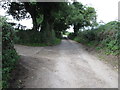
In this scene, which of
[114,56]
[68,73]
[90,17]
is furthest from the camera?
[90,17]

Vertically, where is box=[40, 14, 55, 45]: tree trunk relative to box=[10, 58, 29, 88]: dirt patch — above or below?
above

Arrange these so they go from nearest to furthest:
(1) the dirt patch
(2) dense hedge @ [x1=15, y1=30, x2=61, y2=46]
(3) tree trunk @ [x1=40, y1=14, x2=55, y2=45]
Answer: (1) the dirt patch → (2) dense hedge @ [x1=15, y1=30, x2=61, y2=46] → (3) tree trunk @ [x1=40, y1=14, x2=55, y2=45]

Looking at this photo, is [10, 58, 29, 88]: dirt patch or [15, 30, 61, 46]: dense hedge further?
[15, 30, 61, 46]: dense hedge

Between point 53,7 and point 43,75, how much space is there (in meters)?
11.1

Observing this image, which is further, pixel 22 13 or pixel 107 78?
pixel 22 13

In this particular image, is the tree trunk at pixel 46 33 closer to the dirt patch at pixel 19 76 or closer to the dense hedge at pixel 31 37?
the dense hedge at pixel 31 37

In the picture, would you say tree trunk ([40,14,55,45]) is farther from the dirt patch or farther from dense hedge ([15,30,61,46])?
the dirt patch

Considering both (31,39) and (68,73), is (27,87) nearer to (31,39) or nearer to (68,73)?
(68,73)

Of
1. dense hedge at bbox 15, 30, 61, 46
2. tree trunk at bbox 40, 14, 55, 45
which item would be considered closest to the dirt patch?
dense hedge at bbox 15, 30, 61, 46

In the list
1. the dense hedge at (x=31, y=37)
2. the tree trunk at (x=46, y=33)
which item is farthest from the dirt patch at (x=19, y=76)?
the tree trunk at (x=46, y=33)

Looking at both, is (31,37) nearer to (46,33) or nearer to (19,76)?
(46,33)

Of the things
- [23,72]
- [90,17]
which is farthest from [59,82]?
[90,17]

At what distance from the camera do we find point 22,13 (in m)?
18.2

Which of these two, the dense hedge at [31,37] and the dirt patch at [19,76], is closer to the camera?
the dirt patch at [19,76]
